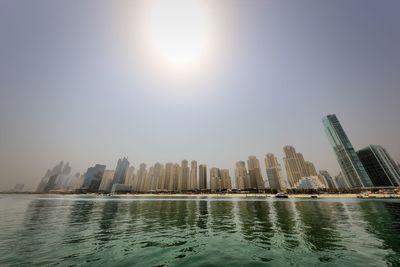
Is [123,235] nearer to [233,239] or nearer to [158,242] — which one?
[158,242]

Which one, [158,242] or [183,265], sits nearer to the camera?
[183,265]

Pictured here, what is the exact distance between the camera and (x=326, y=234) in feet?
75.9

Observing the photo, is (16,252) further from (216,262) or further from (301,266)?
(301,266)

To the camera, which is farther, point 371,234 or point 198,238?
point 371,234

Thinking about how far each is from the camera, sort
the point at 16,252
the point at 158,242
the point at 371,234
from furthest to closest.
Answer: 1. the point at 371,234
2. the point at 158,242
3. the point at 16,252

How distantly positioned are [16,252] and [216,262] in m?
18.1

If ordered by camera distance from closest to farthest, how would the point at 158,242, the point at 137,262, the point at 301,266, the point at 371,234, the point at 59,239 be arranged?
the point at 301,266 → the point at 137,262 → the point at 158,242 → the point at 59,239 → the point at 371,234

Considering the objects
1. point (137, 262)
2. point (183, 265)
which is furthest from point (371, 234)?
point (137, 262)

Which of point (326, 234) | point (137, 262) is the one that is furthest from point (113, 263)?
point (326, 234)

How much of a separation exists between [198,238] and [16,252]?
1724 cm

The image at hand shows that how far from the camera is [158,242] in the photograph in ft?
64.1

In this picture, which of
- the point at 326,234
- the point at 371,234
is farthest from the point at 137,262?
the point at 371,234

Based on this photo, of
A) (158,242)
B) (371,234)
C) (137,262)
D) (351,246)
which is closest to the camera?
(137,262)

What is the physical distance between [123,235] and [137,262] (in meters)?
10.9
